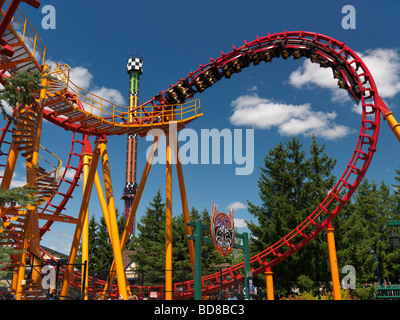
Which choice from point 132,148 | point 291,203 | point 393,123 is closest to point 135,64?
point 132,148

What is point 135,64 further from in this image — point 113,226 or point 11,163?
point 113,226

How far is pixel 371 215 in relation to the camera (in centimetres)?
3853

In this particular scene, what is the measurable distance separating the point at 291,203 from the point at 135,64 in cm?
4694

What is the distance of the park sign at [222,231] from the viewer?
12633mm

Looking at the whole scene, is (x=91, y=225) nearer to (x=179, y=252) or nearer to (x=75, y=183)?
(x=179, y=252)

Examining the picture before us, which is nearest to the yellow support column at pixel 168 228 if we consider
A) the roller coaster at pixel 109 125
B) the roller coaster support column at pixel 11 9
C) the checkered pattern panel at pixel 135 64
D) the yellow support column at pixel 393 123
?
the roller coaster at pixel 109 125

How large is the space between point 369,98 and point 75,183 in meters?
18.4

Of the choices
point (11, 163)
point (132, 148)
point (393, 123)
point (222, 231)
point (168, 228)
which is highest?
point (132, 148)

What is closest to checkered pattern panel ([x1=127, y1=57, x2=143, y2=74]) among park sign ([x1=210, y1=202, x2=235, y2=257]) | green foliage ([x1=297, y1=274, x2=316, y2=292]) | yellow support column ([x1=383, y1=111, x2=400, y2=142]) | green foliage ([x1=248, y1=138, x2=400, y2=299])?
green foliage ([x1=248, y1=138, x2=400, y2=299])

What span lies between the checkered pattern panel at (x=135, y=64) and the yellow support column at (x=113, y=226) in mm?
49630

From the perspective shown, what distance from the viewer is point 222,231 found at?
13148 millimetres

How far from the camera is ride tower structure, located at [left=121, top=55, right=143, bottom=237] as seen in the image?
5772cm

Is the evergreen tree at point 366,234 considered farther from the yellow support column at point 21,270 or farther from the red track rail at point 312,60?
the yellow support column at point 21,270
